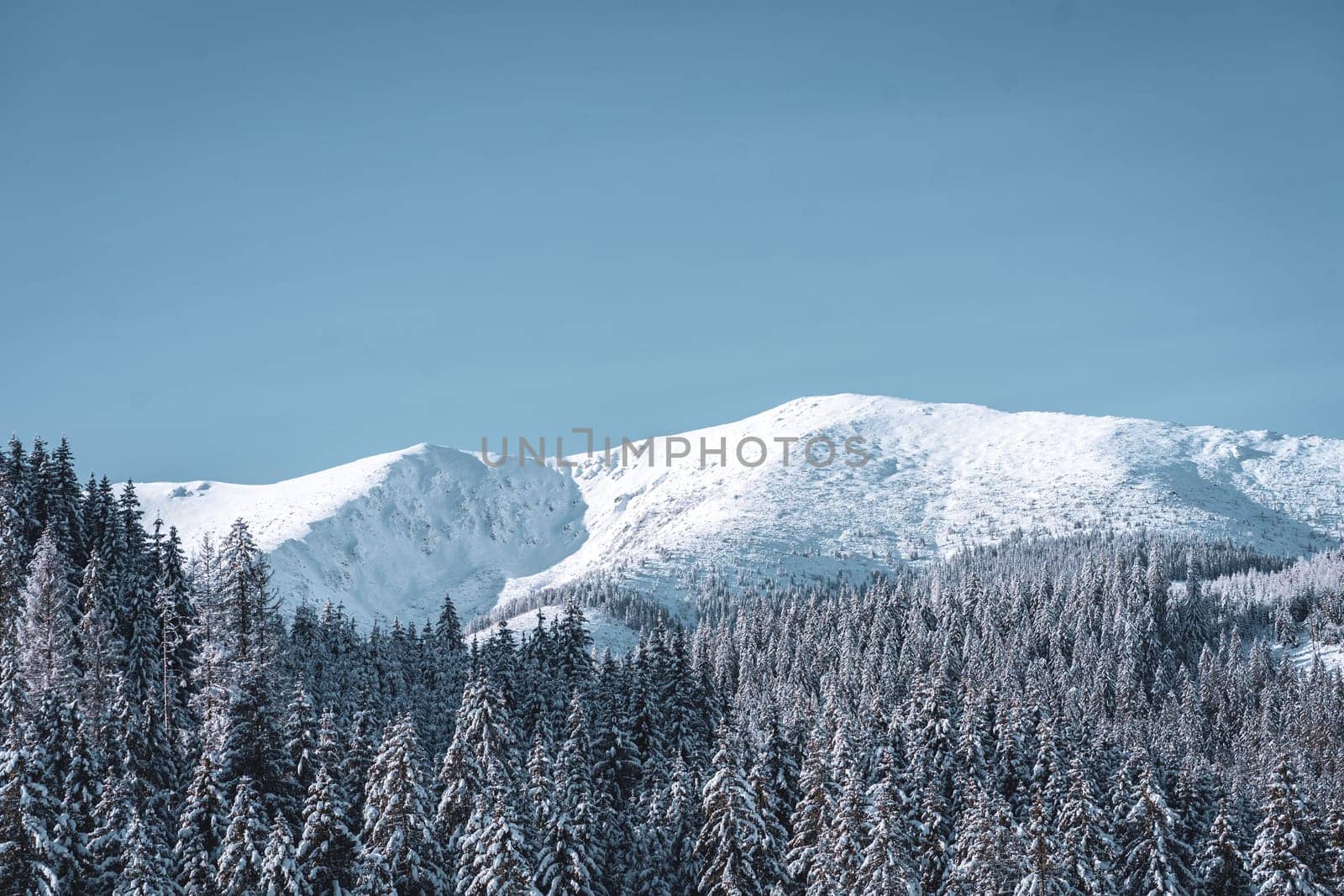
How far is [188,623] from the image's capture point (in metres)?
81.6

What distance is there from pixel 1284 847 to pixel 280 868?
53532mm

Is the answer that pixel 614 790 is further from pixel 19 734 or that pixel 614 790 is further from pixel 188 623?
pixel 19 734

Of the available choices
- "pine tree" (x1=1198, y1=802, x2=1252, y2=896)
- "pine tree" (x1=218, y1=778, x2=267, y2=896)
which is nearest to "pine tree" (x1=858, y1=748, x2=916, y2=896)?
"pine tree" (x1=1198, y1=802, x2=1252, y2=896)

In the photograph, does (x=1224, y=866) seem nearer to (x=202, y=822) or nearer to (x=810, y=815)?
(x=810, y=815)

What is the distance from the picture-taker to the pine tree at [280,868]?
175 ft

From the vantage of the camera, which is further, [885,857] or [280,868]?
[885,857]

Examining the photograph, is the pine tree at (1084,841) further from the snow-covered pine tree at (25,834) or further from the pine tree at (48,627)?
the pine tree at (48,627)

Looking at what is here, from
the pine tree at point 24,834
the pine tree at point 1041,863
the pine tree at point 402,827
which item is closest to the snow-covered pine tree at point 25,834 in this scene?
the pine tree at point 24,834

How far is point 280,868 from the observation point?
53438 mm

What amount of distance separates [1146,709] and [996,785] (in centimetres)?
10474

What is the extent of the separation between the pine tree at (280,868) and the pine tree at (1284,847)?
51.9 m

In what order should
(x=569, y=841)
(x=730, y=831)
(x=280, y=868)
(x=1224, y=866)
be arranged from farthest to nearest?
1. (x=1224, y=866)
2. (x=730, y=831)
3. (x=569, y=841)
4. (x=280, y=868)

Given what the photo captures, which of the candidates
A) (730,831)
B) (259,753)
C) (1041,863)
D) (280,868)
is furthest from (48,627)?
(1041,863)

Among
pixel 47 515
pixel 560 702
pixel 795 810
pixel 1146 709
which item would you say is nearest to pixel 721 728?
pixel 795 810
